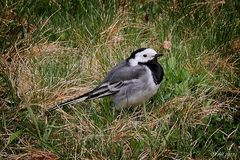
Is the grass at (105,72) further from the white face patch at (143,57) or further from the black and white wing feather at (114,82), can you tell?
the white face patch at (143,57)

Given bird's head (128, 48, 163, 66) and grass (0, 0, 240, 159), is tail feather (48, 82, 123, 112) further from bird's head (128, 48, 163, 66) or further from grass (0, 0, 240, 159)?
bird's head (128, 48, 163, 66)

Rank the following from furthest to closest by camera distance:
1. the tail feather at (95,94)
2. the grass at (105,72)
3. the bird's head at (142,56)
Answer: the bird's head at (142,56) → the tail feather at (95,94) → the grass at (105,72)

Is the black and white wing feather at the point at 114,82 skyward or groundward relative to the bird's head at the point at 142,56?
groundward

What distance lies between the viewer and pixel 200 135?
4.83 metres

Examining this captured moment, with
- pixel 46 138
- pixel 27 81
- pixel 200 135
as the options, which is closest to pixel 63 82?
pixel 27 81

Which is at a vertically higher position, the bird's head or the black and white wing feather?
the bird's head

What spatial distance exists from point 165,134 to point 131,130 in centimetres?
23

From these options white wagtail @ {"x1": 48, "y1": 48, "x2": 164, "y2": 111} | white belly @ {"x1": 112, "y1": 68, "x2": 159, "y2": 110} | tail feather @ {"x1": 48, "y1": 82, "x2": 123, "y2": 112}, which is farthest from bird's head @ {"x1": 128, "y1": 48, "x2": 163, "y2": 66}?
tail feather @ {"x1": 48, "y1": 82, "x2": 123, "y2": 112}

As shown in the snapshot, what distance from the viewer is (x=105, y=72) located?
5645 millimetres

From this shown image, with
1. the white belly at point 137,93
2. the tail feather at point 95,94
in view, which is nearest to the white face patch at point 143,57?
the white belly at point 137,93

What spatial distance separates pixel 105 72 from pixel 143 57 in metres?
0.50

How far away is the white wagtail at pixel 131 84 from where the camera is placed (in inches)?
201

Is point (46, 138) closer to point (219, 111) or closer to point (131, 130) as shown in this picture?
point (131, 130)

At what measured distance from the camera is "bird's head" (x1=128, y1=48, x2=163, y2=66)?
5.24 meters
